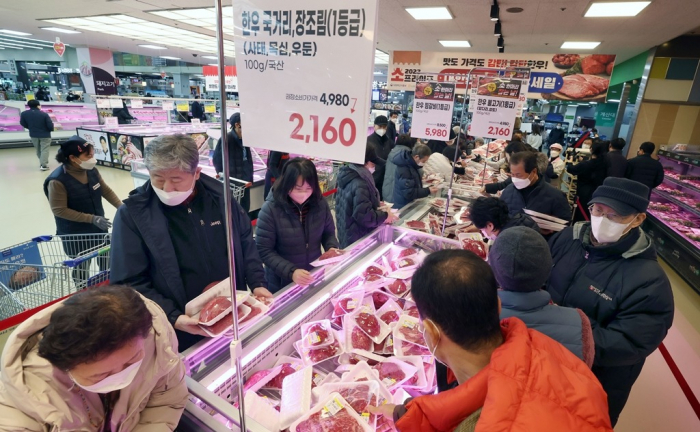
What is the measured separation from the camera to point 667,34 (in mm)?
7734

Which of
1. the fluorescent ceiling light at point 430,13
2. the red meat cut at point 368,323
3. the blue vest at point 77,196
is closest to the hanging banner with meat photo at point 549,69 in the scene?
the fluorescent ceiling light at point 430,13

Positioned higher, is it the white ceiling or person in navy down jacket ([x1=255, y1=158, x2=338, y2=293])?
the white ceiling

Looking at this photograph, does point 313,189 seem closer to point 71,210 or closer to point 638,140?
point 71,210

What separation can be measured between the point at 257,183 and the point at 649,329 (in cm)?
613

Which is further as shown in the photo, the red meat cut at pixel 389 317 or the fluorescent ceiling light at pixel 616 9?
the fluorescent ceiling light at pixel 616 9

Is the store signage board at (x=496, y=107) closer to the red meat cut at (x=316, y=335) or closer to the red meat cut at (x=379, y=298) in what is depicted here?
the red meat cut at (x=379, y=298)

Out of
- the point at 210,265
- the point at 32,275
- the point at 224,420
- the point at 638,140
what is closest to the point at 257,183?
the point at 32,275

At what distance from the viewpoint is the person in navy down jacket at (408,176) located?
4.54 meters

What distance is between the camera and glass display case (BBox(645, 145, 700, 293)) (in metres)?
5.28

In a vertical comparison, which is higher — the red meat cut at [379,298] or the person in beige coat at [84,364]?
the person in beige coat at [84,364]

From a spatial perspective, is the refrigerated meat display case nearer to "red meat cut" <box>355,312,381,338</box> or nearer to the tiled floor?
"red meat cut" <box>355,312,381,338</box>

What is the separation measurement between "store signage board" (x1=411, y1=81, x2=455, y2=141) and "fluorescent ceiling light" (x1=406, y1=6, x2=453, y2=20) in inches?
106

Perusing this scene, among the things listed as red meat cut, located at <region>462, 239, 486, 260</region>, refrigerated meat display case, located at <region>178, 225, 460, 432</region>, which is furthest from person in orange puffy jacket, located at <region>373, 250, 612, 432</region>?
red meat cut, located at <region>462, 239, 486, 260</region>

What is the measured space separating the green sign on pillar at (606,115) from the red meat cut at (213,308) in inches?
657
